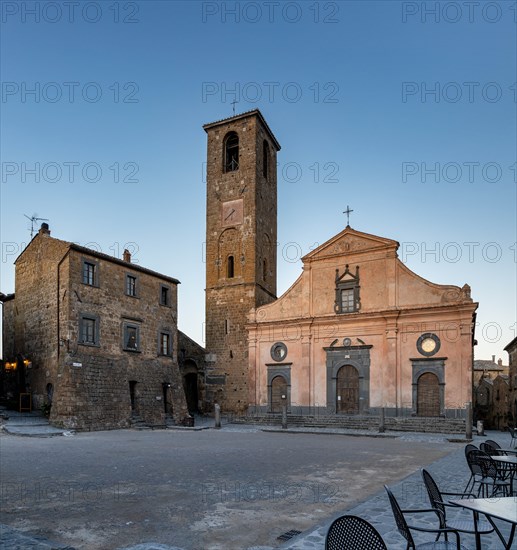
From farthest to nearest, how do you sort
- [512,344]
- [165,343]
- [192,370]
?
[512,344] < [192,370] < [165,343]

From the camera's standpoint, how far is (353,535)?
3432 millimetres

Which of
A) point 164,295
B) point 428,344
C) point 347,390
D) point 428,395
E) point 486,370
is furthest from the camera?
point 486,370

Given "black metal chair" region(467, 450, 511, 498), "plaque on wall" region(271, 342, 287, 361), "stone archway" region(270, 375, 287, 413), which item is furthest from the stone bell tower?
"black metal chair" region(467, 450, 511, 498)

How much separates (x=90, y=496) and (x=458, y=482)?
654 centimetres

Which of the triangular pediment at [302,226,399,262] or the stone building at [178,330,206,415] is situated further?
the stone building at [178,330,206,415]

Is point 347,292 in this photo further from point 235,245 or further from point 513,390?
point 513,390

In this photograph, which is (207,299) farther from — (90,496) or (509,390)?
(90,496)

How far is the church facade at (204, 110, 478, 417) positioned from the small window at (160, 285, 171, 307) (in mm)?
3283

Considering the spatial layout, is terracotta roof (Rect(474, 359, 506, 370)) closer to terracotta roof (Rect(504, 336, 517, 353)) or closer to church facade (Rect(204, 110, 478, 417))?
terracotta roof (Rect(504, 336, 517, 353))

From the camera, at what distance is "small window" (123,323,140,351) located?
82.3ft

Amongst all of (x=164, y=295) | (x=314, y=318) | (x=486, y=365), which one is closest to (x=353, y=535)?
(x=314, y=318)

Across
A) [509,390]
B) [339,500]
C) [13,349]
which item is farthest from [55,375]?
[509,390]

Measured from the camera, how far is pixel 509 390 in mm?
31203

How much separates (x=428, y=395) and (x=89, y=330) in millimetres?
15972
